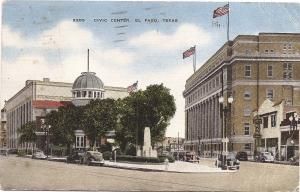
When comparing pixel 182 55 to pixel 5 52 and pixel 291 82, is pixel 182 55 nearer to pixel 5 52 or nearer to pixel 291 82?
pixel 291 82

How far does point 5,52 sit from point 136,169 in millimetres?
4044

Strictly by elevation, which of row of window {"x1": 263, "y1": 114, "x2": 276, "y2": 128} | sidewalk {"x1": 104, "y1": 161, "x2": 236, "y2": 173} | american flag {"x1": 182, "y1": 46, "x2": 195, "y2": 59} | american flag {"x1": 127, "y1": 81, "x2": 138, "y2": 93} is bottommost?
sidewalk {"x1": 104, "y1": 161, "x2": 236, "y2": 173}

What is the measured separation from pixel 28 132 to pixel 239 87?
16.8 ft

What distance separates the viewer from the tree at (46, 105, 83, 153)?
740 inches

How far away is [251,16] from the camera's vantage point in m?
17.4

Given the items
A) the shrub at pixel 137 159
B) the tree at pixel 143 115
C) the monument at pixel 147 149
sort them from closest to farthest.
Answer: the tree at pixel 143 115 → the monument at pixel 147 149 → the shrub at pixel 137 159

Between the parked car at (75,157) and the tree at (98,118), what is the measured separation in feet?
1.31

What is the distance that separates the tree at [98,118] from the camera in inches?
755

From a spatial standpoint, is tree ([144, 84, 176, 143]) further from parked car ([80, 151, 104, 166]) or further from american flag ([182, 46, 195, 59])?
parked car ([80, 151, 104, 166])

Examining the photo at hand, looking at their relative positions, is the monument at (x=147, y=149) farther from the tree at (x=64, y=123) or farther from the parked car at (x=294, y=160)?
the parked car at (x=294, y=160)

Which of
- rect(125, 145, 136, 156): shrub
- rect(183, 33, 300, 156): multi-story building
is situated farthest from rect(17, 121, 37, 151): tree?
rect(183, 33, 300, 156): multi-story building

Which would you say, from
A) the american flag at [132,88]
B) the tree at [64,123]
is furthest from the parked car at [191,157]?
the tree at [64,123]

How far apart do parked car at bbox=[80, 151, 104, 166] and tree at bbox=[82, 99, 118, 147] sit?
0.99 ft

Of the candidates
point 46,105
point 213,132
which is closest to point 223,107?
point 213,132
